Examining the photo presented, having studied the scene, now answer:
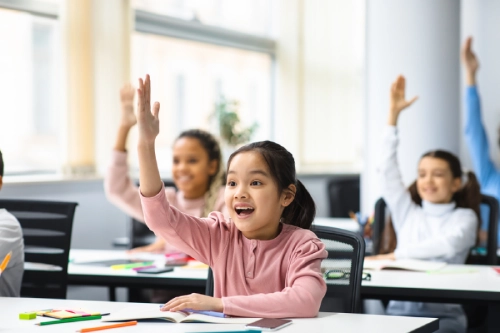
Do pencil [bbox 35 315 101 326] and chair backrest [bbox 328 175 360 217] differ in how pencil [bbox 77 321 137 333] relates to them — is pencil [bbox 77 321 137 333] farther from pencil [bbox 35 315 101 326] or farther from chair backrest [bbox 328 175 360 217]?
chair backrest [bbox 328 175 360 217]

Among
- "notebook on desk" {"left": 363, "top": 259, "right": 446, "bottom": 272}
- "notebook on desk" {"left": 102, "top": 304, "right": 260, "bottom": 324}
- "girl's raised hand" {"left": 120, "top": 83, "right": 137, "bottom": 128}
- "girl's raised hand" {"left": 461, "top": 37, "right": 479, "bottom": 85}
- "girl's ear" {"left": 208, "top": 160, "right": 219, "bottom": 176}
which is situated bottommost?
"notebook on desk" {"left": 363, "top": 259, "right": 446, "bottom": 272}

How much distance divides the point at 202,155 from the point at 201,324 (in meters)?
1.94

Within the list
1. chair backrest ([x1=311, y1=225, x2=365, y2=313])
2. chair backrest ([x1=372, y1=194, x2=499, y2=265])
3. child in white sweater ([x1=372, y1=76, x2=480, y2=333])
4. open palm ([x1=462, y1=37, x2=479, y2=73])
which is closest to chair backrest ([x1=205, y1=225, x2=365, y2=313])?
chair backrest ([x1=311, y1=225, x2=365, y2=313])

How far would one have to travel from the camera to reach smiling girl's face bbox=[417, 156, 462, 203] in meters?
3.45

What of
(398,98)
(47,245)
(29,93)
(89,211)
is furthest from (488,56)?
(47,245)

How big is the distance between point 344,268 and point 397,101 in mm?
1607

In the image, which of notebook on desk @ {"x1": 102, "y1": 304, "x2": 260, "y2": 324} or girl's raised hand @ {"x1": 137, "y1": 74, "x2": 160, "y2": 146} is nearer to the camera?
notebook on desk @ {"x1": 102, "y1": 304, "x2": 260, "y2": 324}

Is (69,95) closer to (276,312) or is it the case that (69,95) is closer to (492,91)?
(492,91)

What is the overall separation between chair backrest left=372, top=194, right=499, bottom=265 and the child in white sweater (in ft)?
0.17

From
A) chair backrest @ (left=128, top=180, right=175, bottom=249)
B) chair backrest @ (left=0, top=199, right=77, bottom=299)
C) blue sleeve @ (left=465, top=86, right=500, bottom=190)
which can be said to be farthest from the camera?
blue sleeve @ (left=465, top=86, right=500, bottom=190)

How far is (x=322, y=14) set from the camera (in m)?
7.66

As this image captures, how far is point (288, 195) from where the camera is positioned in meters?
2.19

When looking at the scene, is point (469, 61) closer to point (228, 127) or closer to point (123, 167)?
point (123, 167)

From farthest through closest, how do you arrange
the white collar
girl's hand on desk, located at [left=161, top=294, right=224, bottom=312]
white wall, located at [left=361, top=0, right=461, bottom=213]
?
1. white wall, located at [left=361, top=0, right=461, bottom=213]
2. the white collar
3. girl's hand on desk, located at [left=161, top=294, right=224, bottom=312]
